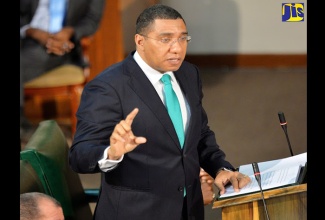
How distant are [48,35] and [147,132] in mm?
3577

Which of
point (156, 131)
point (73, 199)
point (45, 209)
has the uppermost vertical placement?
point (156, 131)

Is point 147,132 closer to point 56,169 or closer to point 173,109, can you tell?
point 173,109

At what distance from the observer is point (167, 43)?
257 centimetres

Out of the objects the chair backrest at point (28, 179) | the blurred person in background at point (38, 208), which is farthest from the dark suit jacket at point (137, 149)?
the chair backrest at point (28, 179)

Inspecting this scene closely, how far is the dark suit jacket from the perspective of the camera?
2.56 metres

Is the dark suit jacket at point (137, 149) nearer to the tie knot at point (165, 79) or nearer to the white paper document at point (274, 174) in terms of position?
the tie knot at point (165, 79)

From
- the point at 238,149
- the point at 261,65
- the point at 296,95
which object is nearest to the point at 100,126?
the point at 238,149

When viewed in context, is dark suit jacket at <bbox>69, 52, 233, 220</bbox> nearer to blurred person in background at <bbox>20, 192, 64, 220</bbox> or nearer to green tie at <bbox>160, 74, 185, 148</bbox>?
green tie at <bbox>160, 74, 185, 148</bbox>

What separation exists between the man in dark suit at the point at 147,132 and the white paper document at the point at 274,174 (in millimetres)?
42

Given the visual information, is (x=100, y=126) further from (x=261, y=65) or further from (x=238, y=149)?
(x=261, y=65)

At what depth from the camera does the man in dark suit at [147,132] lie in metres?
2.56

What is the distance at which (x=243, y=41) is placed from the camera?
8078 millimetres

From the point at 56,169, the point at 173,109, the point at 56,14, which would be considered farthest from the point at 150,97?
the point at 56,14

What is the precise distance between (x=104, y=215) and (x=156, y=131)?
1.08 ft
